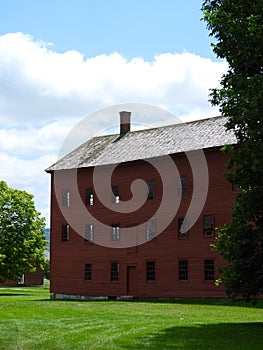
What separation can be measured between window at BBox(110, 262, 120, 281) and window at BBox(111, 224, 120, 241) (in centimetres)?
172

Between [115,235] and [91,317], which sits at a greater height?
[115,235]

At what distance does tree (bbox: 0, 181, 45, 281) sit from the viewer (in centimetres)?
6412

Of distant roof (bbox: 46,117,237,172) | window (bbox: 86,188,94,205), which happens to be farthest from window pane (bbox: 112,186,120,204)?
window (bbox: 86,188,94,205)

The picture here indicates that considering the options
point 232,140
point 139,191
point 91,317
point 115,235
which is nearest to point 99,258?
point 115,235

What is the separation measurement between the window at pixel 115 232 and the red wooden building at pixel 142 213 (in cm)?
7

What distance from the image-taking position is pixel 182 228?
43.9 m

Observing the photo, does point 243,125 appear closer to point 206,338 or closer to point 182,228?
point 206,338

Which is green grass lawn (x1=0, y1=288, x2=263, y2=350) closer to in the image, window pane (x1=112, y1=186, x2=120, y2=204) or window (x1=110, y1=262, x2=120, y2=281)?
window (x1=110, y1=262, x2=120, y2=281)

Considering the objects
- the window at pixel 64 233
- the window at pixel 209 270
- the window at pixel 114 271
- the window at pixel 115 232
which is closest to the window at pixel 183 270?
the window at pixel 209 270

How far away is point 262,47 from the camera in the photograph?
21500 mm

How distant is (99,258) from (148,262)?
4.24m

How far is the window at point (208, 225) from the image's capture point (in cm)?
4241

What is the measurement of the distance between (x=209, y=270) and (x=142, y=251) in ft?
17.6

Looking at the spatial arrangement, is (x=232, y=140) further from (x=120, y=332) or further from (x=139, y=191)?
(x=120, y=332)
